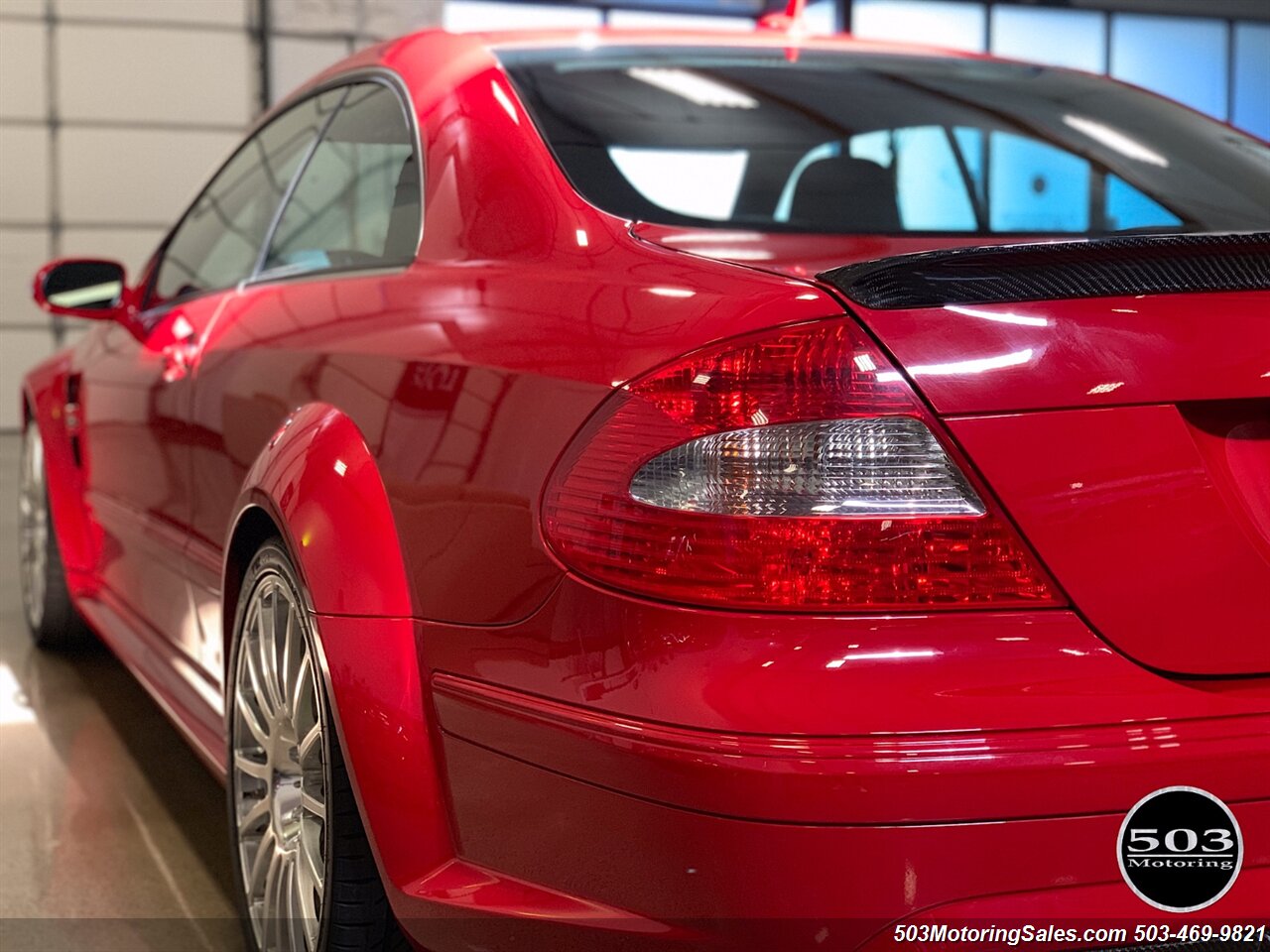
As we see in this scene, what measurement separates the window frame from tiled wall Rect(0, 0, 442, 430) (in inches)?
375

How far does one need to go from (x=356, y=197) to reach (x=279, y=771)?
83cm

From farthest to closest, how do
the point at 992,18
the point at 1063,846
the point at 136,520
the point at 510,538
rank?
the point at 992,18 → the point at 136,520 → the point at 510,538 → the point at 1063,846

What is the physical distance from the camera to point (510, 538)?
4.34ft

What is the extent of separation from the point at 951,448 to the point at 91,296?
2.60 metres

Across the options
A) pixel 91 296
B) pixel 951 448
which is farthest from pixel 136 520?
pixel 951 448

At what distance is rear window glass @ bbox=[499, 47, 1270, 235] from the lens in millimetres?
1770

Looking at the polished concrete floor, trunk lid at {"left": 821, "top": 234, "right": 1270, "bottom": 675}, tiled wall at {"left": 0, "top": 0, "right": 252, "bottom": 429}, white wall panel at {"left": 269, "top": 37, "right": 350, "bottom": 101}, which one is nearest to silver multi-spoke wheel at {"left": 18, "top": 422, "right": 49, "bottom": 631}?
the polished concrete floor

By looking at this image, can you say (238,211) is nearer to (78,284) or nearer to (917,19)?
(78,284)

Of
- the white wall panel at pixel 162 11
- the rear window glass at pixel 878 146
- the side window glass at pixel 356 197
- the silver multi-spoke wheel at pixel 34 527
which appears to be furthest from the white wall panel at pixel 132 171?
the rear window glass at pixel 878 146

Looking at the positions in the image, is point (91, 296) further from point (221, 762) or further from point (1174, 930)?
point (1174, 930)

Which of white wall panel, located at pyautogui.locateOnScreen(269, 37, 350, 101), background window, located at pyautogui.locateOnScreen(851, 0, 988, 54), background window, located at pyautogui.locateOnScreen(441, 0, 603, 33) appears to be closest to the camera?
white wall panel, located at pyautogui.locateOnScreen(269, 37, 350, 101)

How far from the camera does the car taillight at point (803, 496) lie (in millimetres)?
1158

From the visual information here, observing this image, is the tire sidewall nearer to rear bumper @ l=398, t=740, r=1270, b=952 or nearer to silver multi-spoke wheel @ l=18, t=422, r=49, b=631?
rear bumper @ l=398, t=740, r=1270, b=952

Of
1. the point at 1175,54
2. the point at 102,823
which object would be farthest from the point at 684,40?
the point at 1175,54
